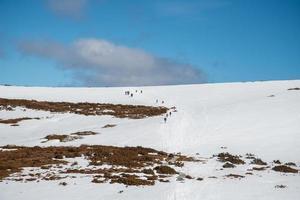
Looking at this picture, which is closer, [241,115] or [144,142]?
[144,142]

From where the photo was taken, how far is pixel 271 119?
5459 cm

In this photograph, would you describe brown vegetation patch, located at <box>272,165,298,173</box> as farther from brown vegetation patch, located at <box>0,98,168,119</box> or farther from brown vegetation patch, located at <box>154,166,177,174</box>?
brown vegetation patch, located at <box>0,98,168,119</box>

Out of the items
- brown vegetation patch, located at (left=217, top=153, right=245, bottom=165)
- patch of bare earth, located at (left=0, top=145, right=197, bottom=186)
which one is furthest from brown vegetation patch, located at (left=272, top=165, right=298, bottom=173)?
patch of bare earth, located at (left=0, top=145, right=197, bottom=186)

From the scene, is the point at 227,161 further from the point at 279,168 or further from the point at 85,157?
the point at 85,157

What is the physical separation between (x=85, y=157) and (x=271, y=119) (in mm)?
27893

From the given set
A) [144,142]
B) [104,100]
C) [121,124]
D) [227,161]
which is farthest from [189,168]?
[104,100]

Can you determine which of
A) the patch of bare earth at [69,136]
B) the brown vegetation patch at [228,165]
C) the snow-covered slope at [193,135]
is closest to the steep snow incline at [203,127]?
the snow-covered slope at [193,135]

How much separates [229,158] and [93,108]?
41.2 m

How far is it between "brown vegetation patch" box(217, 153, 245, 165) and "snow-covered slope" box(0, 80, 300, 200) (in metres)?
1.39

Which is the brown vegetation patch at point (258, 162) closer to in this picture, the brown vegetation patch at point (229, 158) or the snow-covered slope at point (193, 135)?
the brown vegetation patch at point (229, 158)

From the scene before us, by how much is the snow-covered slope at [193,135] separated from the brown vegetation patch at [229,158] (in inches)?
54.8

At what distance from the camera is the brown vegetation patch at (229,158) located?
35188mm


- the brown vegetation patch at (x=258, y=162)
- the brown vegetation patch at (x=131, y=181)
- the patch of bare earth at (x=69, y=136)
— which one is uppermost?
the patch of bare earth at (x=69, y=136)

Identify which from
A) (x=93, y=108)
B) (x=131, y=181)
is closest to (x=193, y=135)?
(x=131, y=181)
